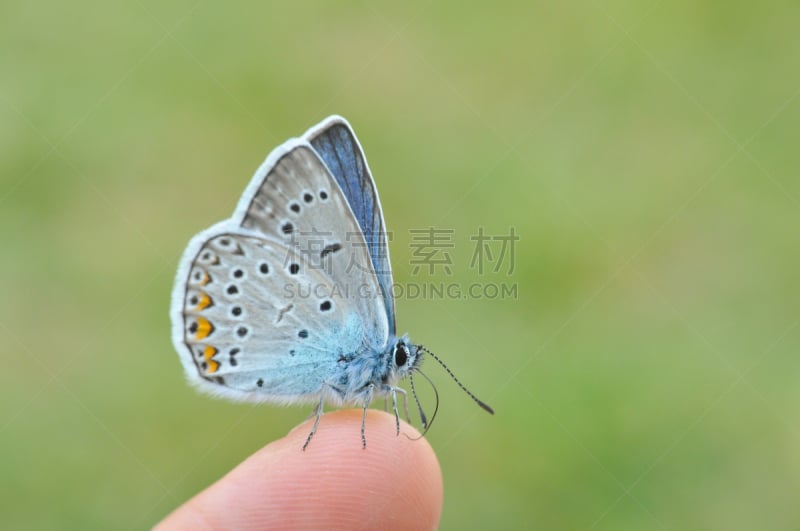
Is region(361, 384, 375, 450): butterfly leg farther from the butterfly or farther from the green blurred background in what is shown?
the green blurred background

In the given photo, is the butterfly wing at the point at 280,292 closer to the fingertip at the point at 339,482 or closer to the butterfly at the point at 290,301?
the butterfly at the point at 290,301

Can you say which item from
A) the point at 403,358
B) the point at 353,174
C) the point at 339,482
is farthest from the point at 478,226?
the point at 339,482

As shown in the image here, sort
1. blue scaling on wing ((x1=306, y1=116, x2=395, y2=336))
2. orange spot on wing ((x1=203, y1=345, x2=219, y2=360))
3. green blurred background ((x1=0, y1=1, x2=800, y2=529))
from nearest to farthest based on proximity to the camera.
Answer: orange spot on wing ((x1=203, y1=345, x2=219, y2=360)) < blue scaling on wing ((x1=306, y1=116, x2=395, y2=336)) < green blurred background ((x1=0, y1=1, x2=800, y2=529))

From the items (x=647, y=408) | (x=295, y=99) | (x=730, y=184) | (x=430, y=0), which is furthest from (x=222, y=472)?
(x=430, y=0)

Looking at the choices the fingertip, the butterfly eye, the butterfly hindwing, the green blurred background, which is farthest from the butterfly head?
the green blurred background

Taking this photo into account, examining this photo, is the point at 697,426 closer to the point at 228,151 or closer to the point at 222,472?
the point at 222,472

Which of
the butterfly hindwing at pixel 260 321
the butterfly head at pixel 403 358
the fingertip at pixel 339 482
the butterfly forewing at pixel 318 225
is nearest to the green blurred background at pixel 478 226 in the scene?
the fingertip at pixel 339 482

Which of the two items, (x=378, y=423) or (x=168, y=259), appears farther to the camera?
(x=168, y=259)
